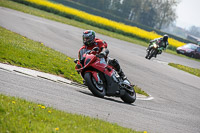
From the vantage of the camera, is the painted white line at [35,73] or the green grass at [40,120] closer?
the green grass at [40,120]

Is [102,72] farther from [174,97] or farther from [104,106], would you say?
[174,97]

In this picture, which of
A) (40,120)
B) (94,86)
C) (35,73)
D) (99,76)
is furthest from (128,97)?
(40,120)

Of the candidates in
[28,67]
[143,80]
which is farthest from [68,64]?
[143,80]

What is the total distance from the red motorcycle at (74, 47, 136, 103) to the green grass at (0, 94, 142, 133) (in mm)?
2526

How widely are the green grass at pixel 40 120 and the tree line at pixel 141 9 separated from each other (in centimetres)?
8887

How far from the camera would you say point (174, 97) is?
1345 centimetres

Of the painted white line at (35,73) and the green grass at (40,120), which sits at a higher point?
the green grass at (40,120)

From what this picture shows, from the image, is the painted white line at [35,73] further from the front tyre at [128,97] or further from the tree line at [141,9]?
the tree line at [141,9]

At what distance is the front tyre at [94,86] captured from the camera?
9.04m

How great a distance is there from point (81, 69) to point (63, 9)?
40259 mm

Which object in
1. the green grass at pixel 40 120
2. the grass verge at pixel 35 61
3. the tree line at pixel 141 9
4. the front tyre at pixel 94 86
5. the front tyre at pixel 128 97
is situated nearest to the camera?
the green grass at pixel 40 120

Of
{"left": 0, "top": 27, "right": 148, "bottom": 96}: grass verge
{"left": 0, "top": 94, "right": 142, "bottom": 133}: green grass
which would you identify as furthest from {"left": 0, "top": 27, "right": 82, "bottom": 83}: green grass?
{"left": 0, "top": 94, "right": 142, "bottom": 133}: green grass

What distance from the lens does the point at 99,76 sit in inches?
372

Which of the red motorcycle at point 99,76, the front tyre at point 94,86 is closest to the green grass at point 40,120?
the front tyre at point 94,86
